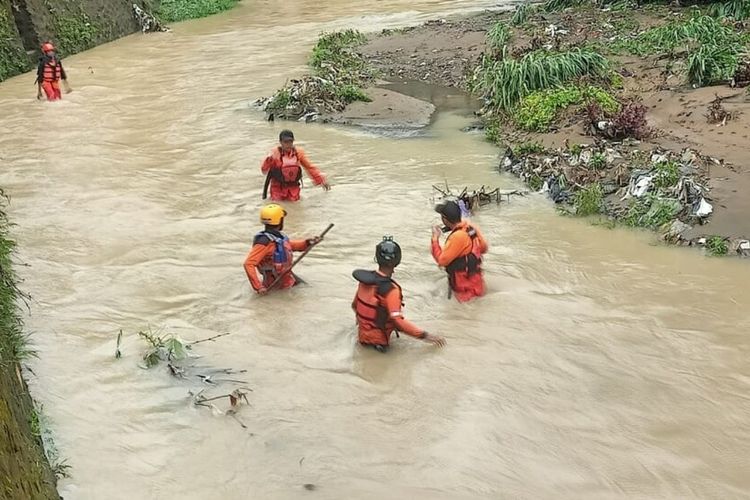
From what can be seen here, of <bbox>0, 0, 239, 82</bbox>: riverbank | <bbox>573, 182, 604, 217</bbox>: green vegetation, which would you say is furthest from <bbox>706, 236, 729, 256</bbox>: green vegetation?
<bbox>0, 0, 239, 82</bbox>: riverbank

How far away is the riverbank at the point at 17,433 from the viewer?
372 centimetres

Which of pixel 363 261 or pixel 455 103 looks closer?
pixel 363 261

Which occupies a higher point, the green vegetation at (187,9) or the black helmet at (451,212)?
the green vegetation at (187,9)

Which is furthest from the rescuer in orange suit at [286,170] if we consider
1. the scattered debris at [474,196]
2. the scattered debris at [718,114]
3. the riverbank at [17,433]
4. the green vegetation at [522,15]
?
the green vegetation at [522,15]

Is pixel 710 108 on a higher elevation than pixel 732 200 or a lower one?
higher

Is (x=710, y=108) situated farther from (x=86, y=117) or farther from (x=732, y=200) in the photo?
(x=86, y=117)

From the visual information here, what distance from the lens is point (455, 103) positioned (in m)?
15.5

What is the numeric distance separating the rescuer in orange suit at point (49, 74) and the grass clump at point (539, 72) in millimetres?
8817

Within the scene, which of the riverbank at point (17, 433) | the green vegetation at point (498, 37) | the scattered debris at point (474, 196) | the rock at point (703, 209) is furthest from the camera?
the green vegetation at point (498, 37)

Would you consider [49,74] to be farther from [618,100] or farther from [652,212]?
[652,212]

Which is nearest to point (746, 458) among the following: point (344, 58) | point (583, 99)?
point (583, 99)

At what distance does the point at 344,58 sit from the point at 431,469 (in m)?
14.4

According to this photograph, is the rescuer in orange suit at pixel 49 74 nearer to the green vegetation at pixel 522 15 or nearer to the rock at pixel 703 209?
the green vegetation at pixel 522 15

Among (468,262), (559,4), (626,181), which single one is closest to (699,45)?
(626,181)
